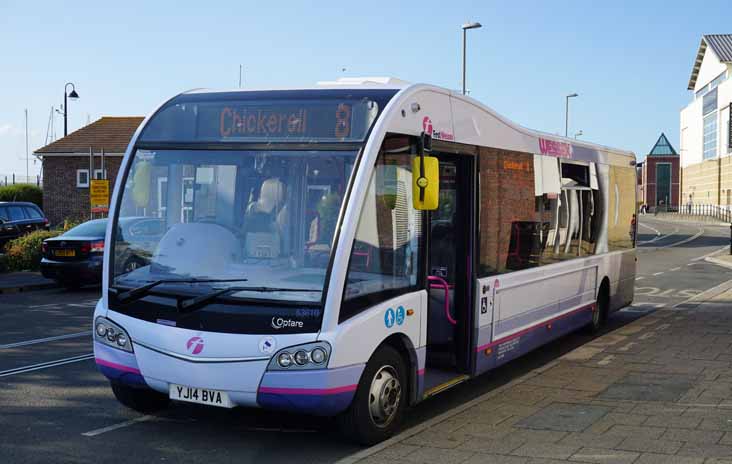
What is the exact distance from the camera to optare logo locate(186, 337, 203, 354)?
19.8ft

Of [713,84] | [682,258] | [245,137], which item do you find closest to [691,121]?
[713,84]

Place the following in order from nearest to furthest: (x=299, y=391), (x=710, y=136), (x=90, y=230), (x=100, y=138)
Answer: (x=299, y=391)
(x=90, y=230)
(x=100, y=138)
(x=710, y=136)

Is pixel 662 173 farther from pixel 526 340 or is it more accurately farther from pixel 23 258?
pixel 526 340

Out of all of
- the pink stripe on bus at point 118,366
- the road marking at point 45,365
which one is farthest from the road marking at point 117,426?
the road marking at point 45,365

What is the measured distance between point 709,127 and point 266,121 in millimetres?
99101

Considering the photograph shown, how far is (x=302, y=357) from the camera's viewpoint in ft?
19.2

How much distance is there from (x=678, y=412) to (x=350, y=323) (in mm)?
3144

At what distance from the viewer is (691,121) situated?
109 metres

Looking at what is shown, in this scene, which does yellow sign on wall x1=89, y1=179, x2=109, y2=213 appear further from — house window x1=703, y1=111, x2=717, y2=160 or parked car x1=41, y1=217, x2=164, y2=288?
house window x1=703, y1=111, x2=717, y2=160

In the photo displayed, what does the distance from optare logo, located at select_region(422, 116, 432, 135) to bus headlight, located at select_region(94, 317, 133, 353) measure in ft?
9.12

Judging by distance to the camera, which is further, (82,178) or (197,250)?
(82,178)

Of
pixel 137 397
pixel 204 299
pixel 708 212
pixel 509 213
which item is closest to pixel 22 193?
pixel 509 213

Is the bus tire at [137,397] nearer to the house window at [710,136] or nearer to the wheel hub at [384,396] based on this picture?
the wheel hub at [384,396]

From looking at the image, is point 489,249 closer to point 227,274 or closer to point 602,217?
point 227,274
